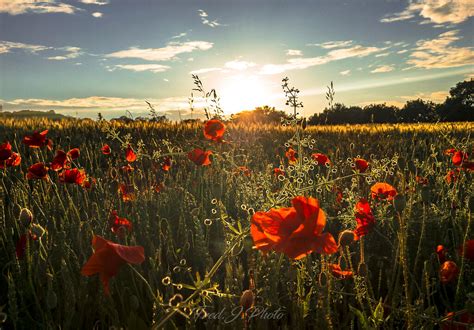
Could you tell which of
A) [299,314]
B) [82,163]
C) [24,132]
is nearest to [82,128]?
[24,132]

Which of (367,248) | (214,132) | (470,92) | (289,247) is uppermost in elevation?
(470,92)

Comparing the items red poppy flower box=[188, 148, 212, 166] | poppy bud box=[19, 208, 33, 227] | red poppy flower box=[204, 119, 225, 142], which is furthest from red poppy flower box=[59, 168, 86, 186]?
poppy bud box=[19, 208, 33, 227]

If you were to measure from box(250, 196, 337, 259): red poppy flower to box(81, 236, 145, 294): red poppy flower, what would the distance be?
0.28m

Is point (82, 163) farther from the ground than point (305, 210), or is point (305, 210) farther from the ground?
point (305, 210)

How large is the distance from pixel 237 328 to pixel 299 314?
0.26 m

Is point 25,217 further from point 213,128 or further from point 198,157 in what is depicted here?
point 198,157

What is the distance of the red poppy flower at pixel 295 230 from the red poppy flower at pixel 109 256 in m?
0.28

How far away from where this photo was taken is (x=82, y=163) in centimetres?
643

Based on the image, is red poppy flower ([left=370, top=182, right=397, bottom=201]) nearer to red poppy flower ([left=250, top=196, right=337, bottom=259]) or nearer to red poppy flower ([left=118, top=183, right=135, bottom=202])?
red poppy flower ([left=250, top=196, right=337, bottom=259])

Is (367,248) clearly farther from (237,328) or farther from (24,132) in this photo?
(24,132)

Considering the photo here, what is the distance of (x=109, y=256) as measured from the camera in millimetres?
971

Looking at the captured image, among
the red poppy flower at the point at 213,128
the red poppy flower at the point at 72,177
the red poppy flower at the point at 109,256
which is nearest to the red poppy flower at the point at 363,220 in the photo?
the red poppy flower at the point at 213,128

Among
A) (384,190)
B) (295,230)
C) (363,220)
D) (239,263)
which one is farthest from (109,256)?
(384,190)

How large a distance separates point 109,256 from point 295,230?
0.43 metres
